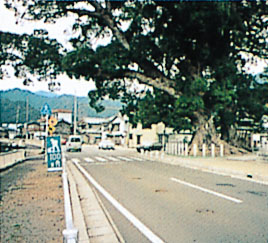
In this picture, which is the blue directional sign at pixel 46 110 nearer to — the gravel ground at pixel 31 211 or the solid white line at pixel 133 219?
the gravel ground at pixel 31 211

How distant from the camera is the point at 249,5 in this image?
880 inches

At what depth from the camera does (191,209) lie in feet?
24.5

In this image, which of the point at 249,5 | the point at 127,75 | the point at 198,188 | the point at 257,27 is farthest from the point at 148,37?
the point at 198,188

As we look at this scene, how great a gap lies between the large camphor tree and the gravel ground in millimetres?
13017

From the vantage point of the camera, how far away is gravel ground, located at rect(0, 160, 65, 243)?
5875 mm

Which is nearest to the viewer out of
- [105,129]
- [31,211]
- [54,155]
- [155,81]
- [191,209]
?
[191,209]

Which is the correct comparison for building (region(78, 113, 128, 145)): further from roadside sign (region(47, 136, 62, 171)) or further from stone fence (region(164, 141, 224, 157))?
roadside sign (region(47, 136, 62, 171))

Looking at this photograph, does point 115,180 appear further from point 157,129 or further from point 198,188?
point 157,129

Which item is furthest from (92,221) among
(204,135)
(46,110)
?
(204,135)

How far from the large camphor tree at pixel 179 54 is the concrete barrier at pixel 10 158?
7154 mm

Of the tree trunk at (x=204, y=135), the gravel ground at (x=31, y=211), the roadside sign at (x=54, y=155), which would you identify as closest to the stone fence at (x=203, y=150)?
the tree trunk at (x=204, y=135)

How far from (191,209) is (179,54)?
18.9 meters

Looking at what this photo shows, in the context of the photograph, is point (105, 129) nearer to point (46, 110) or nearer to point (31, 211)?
point (46, 110)

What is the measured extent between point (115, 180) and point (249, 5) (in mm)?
17102
